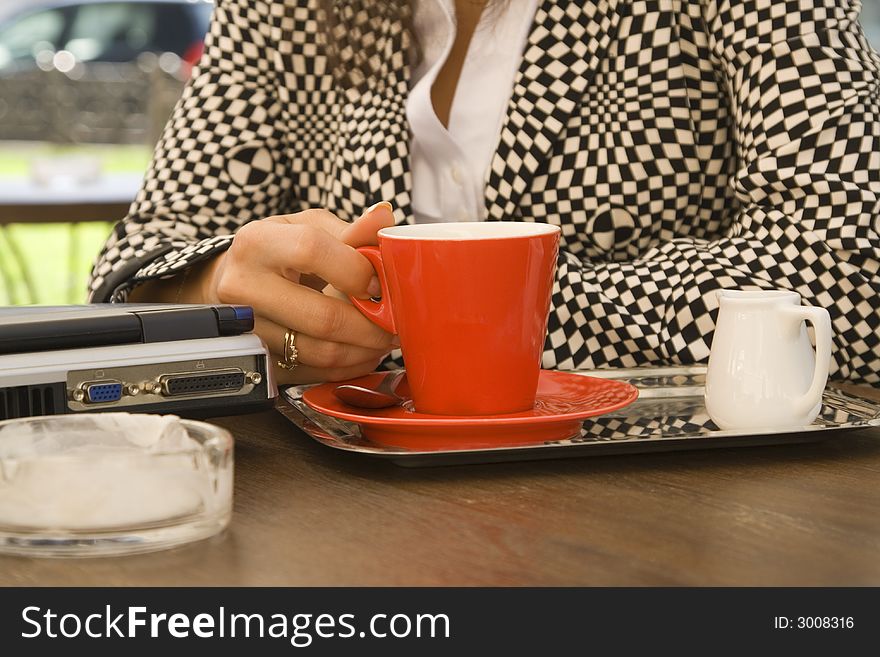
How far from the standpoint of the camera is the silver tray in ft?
1.85

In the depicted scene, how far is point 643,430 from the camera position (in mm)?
623

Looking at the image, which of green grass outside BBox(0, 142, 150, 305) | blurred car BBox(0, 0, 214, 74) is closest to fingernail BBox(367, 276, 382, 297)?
green grass outside BBox(0, 142, 150, 305)

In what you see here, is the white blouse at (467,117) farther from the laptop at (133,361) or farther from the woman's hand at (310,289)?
the laptop at (133,361)

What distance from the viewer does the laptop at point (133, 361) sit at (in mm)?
538

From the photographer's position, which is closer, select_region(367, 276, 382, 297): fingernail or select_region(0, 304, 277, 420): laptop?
select_region(0, 304, 277, 420): laptop

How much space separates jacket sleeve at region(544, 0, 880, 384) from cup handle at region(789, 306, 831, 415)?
283 mm

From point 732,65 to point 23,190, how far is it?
1.75 meters

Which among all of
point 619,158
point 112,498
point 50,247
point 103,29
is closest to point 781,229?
point 619,158

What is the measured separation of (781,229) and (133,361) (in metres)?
0.63

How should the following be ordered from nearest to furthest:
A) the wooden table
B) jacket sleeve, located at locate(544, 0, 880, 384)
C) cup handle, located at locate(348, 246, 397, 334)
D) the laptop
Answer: the wooden table
the laptop
cup handle, located at locate(348, 246, 397, 334)
jacket sleeve, located at locate(544, 0, 880, 384)

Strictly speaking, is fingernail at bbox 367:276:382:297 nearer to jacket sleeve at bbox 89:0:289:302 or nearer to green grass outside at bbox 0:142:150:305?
jacket sleeve at bbox 89:0:289:302

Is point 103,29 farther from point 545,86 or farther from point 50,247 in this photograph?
point 545,86

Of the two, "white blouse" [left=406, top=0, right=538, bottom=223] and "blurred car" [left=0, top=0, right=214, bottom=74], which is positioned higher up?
"blurred car" [left=0, top=0, right=214, bottom=74]

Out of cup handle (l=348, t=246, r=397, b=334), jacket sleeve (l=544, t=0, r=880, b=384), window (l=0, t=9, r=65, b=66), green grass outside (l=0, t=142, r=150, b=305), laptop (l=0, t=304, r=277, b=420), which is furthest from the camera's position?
window (l=0, t=9, r=65, b=66)
